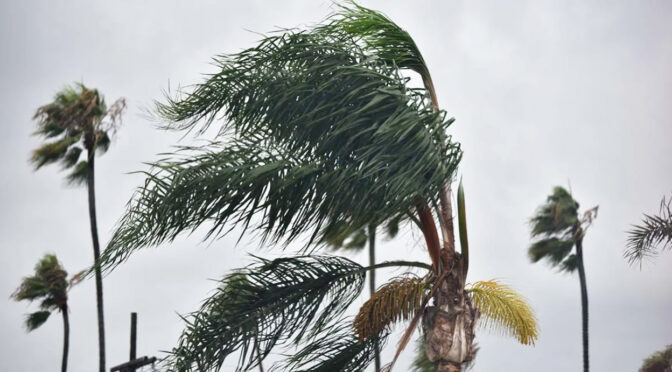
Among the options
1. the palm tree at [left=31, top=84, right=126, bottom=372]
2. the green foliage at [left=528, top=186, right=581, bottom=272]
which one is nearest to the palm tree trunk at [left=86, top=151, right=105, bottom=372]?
the palm tree at [left=31, top=84, right=126, bottom=372]

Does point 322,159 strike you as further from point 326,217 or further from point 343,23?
point 343,23

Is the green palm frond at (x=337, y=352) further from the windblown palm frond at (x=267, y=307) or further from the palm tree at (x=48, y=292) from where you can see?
the palm tree at (x=48, y=292)

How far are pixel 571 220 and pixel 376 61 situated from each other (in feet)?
60.2

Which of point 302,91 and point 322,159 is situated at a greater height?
point 302,91

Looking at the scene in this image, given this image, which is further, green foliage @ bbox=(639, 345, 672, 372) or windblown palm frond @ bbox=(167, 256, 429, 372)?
green foliage @ bbox=(639, 345, 672, 372)

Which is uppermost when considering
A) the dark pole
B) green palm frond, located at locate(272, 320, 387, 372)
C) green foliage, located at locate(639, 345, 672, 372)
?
green foliage, located at locate(639, 345, 672, 372)

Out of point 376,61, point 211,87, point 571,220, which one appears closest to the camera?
point 376,61

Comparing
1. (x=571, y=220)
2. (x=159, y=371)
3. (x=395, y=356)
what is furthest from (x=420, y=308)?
(x=571, y=220)

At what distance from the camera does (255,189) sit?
347 inches

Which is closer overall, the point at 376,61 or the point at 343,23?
the point at 376,61

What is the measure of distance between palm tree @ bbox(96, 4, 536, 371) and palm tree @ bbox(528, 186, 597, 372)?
1699 centimetres

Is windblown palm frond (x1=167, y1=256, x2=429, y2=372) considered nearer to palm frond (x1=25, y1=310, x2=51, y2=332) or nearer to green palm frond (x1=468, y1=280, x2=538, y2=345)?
green palm frond (x1=468, y1=280, x2=538, y2=345)

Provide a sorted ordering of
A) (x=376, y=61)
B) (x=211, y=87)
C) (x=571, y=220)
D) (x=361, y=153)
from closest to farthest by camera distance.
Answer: (x=361, y=153) < (x=376, y=61) < (x=211, y=87) < (x=571, y=220)

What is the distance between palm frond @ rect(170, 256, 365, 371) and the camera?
9.53 meters
